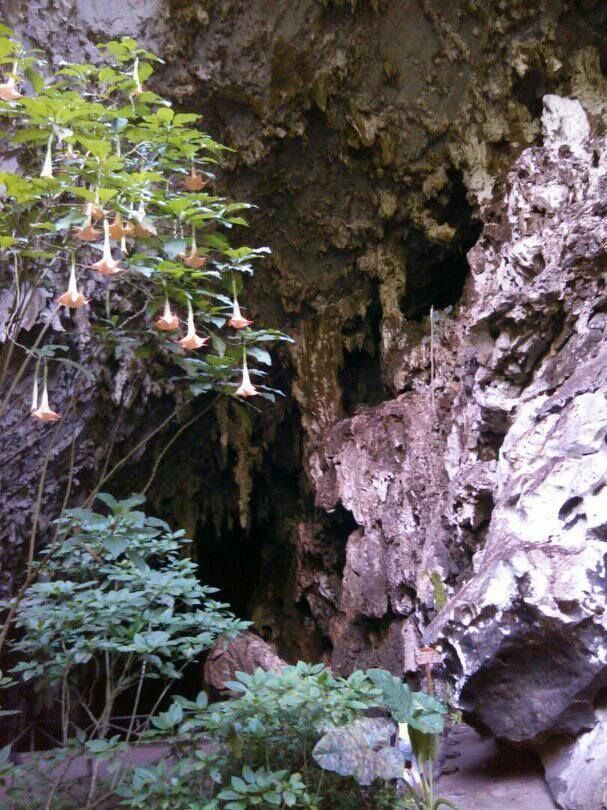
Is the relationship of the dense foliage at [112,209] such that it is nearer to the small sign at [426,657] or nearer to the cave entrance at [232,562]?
the small sign at [426,657]

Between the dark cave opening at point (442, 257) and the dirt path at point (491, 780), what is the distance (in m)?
4.15

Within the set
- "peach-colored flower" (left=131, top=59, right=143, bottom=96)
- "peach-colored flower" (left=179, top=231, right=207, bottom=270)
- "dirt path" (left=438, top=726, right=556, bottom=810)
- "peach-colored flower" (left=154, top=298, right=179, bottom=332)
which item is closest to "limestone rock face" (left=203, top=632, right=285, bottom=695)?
"dirt path" (left=438, top=726, right=556, bottom=810)

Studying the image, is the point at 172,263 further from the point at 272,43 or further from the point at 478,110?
the point at 478,110

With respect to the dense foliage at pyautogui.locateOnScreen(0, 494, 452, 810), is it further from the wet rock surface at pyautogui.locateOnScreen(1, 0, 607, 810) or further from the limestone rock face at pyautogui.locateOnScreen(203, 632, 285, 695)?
the limestone rock face at pyautogui.locateOnScreen(203, 632, 285, 695)

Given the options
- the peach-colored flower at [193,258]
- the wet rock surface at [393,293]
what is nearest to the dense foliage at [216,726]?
the wet rock surface at [393,293]

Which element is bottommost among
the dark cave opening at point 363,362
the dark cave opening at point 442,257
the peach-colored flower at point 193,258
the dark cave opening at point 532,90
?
the peach-colored flower at point 193,258

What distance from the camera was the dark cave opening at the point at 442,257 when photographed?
590 cm

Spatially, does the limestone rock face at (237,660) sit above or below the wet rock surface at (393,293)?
below

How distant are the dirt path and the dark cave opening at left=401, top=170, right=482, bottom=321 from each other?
163 inches

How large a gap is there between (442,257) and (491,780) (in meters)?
4.51

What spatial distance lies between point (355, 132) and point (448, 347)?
1.98 meters

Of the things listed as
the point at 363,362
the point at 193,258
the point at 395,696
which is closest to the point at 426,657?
the point at 395,696

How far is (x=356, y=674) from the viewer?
7.77 ft

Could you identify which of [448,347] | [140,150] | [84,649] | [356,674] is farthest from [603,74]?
[84,649]
